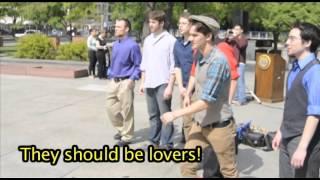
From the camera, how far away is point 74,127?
25.3ft

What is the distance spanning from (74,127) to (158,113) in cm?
210

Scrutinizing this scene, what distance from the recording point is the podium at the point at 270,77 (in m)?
10.6

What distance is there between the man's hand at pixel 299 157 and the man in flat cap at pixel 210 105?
0.72 m

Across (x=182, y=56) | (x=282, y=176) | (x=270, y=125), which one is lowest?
(x=270, y=125)

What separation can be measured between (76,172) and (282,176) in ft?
Answer: 8.44

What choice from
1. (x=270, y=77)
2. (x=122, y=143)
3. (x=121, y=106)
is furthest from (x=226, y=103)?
(x=270, y=77)

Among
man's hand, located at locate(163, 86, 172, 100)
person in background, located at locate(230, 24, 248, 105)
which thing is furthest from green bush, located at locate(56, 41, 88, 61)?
man's hand, located at locate(163, 86, 172, 100)

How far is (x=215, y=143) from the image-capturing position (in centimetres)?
390

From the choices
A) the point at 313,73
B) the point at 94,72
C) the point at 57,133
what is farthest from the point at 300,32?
the point at 94,72

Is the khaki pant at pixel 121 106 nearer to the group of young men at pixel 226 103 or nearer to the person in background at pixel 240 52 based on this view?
the group of young men at pixel 226 103

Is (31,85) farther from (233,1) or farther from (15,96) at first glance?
(233,1)

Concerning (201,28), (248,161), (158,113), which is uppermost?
(201,28)

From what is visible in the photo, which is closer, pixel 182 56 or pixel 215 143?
pixel 215 143

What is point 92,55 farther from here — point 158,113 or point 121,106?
point 158,113
